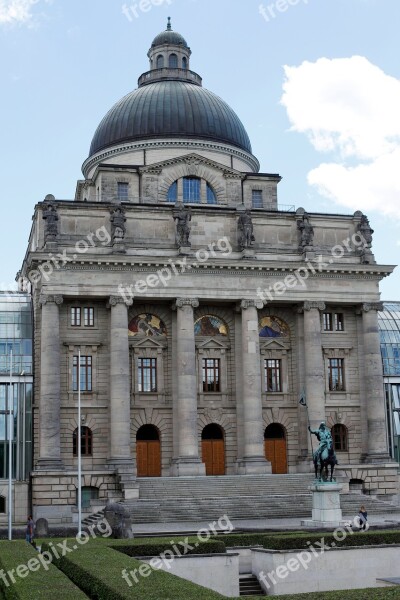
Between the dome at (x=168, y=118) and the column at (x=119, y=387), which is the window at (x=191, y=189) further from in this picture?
the column at (x=119, y=387)

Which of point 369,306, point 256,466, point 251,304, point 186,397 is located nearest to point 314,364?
point 251,304

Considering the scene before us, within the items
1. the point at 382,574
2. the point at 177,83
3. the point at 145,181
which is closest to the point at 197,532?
the point at 382,574

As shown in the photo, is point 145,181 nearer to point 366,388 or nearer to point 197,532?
point 366,388

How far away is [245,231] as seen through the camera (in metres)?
63.2

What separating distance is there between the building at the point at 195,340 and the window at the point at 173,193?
3.12 feet

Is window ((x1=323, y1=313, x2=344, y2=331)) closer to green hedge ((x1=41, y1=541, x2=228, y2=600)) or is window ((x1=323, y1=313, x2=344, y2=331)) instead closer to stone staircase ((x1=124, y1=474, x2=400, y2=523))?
stone staircase ((x1=124, y1=474, x2=400, y2=523))

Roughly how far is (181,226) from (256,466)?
1702 centimetres

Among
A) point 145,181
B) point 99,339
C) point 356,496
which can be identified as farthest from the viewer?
point 145,181

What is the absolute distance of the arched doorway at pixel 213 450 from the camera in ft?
206

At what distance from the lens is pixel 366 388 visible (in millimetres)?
64625

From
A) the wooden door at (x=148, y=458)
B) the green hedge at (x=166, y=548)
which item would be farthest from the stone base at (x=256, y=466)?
the green hedge at (x=166, y=548)

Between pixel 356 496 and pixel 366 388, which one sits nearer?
pixel 356 496

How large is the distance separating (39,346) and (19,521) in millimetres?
11532

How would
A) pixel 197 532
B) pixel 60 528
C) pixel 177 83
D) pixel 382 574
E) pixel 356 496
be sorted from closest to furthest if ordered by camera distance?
1. pixel 382 574
2. pixel 197 532
3. pixel 60 528
4. pixel 356 496
5. pixel 177 83
